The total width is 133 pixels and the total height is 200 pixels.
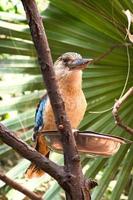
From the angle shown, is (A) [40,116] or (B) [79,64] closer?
(B) [79,64]

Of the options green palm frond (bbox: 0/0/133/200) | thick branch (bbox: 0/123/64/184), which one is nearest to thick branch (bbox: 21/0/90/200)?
thick branch (bbox: 0/123/64/184)

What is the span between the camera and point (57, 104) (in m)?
0.92

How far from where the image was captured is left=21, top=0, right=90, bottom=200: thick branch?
0.87 m

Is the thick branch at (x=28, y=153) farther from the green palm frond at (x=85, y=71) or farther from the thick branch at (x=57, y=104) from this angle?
the green palm frond at (x=85, y=71)

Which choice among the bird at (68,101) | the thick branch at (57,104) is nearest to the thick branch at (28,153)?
the thick branch at (57,104)

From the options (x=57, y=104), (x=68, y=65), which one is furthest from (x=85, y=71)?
(x=57, y=104)

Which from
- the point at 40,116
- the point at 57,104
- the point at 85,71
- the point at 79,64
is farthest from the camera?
the point at 85,71

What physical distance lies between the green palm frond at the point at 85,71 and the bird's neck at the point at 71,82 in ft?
1.83

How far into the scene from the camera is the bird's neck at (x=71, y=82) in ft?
3.87

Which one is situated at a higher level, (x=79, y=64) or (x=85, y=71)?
(x=79, y=64)

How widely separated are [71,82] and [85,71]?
2.18ft

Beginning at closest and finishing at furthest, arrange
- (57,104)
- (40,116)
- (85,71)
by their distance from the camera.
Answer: (57,104), (40,116), (85,71)

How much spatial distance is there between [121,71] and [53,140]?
85 centimetres

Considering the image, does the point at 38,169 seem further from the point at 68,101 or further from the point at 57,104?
the point at 57,104
